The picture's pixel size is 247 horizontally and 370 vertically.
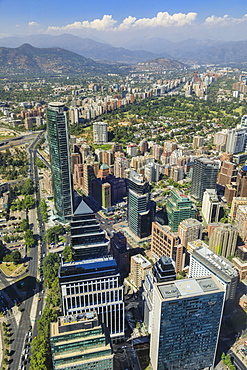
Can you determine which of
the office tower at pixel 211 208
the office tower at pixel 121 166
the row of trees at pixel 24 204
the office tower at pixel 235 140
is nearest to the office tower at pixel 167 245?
the office tower at pixel 211 208

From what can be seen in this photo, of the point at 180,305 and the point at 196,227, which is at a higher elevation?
the point at 180,305

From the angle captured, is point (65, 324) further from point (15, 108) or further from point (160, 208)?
point (15, 108)

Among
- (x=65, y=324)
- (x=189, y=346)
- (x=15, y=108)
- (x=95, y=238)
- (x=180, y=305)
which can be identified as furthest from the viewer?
(x=15, y=108)

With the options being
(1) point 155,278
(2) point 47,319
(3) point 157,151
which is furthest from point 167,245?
(3) point 157,151

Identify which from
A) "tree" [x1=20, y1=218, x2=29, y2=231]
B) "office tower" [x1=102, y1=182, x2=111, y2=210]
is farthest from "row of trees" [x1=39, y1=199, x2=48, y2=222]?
"office tower" [x1=102, y1=182, x2=111, y2=210]

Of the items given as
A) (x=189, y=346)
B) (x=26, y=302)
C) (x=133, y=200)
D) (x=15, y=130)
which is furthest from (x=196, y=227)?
(x=15, y=130)

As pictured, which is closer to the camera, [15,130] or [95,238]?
[95,238]

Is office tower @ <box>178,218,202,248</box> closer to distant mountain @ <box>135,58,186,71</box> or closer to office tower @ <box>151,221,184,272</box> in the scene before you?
office tower @ <box>151,221,184,272</box>
